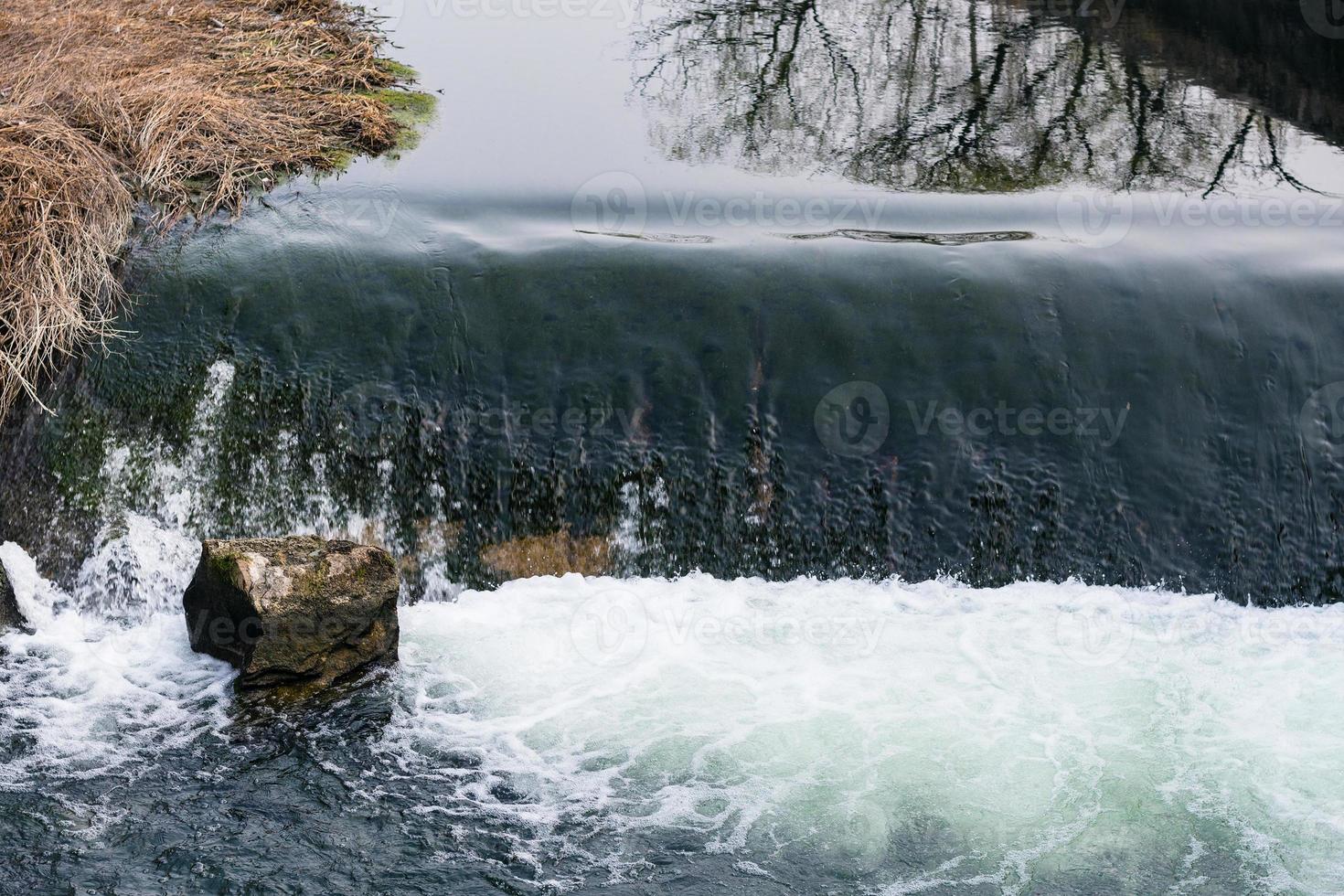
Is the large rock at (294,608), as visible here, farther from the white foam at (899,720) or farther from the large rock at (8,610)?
the large rock at (8,610)

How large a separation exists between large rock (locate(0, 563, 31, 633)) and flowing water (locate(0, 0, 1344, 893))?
5 cm

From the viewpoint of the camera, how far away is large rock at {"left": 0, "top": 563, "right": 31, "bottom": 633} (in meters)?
5.36

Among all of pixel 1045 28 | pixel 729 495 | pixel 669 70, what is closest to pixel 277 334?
pixel 729 495

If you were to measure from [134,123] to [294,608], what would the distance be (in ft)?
12.1

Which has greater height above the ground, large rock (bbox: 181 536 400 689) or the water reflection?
the water reflection

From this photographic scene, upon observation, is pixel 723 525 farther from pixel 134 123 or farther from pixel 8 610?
pixel 134 123

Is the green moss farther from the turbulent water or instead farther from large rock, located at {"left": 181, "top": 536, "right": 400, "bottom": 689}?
large rock, located at {"left": 181, "top": 536, "right": 400, "bottom": 689}

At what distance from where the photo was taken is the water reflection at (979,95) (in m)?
8.17

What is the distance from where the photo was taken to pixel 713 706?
5168 millimetres

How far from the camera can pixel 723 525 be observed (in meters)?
5.98

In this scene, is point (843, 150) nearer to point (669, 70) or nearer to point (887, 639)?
point (669, 70)

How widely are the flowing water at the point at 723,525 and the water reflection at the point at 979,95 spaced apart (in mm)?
135

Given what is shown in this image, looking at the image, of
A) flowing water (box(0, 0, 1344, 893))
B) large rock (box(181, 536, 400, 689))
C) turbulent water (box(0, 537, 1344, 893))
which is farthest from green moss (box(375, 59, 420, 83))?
large rock (box(181, 536, 400, 689))

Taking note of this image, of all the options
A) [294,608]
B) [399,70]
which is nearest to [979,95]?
[399,70]
